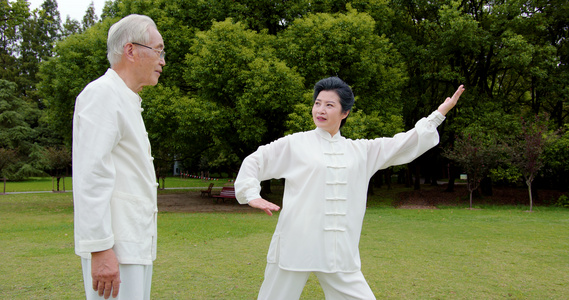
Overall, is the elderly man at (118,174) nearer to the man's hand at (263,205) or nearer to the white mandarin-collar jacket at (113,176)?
the white mandarin-collar jacket at (113,176)

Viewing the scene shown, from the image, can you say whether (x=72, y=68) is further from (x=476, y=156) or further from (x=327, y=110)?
(x=476, y=156)

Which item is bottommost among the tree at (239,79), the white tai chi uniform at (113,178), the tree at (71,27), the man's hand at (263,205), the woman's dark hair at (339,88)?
the man's hand at (263,205)

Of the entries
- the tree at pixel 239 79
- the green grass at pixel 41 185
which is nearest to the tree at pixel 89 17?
the green grass at pixel 41 185

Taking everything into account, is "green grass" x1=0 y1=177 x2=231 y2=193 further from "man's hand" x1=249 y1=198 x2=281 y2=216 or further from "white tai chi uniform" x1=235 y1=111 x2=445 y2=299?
"man's hand" x1=249 y1=198 x2=281 y2=216

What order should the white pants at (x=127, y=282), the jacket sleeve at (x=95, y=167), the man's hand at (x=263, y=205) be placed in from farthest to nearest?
the man's hand at (x=263, y=205), the white pants at (x=127, y=282), the jacket sleeve at (x=95, y=167)

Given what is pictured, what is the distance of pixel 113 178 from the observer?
79.7 inches

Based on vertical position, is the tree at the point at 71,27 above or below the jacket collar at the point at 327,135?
above

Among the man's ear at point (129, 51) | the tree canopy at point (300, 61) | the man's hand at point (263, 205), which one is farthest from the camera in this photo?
the tree canopy at point (300, 61)

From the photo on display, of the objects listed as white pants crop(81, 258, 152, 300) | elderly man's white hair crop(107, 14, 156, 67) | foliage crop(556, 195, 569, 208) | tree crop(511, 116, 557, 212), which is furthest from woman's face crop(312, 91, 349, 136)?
foliage crop(556, 195, 569, 208)

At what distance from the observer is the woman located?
10.7 ft

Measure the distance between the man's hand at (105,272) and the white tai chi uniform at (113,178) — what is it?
0.04 meters

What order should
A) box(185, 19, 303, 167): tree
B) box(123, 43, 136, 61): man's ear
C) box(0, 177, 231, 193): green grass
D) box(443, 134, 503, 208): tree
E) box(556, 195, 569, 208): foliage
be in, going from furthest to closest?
1. box(0, 177, 231, 193): green grass
2. box(556, 195, 569, 208): foliage
3. box(443, 134, 503, 208): tree
4. box(185, 19, 303, 167): tree
5. box(123, 43, 136, 61): man's ear

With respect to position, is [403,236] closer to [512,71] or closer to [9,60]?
[512,71]

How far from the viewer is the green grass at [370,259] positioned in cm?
625
